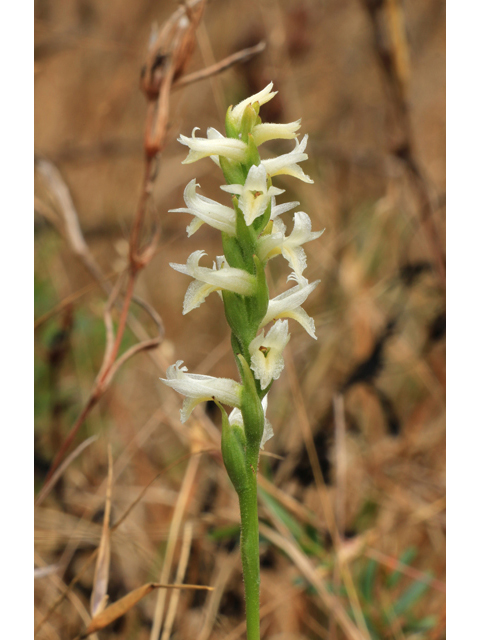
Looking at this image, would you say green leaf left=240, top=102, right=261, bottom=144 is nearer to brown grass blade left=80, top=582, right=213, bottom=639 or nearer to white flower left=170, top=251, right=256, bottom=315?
white flower left=170, top=251, right=256, bottom=315

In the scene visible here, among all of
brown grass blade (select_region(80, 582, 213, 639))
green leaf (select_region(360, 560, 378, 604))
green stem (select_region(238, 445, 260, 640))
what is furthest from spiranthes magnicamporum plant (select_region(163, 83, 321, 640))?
green leaf (select_region(360, 560, 378, 604))

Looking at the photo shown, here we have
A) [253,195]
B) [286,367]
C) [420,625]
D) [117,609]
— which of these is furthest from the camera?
[286,367]

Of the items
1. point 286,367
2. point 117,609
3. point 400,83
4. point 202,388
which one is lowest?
point 117,609

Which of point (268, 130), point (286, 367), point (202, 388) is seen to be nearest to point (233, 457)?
point (202, 388)

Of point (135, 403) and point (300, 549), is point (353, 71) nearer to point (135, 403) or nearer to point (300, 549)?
point (135, 403)

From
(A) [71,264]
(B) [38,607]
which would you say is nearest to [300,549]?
(B) [38,607]

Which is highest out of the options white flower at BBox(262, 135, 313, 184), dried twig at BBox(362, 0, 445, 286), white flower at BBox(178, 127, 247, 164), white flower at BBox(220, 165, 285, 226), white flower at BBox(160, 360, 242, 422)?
dried twig at BBox(362, 0, 445, 286)

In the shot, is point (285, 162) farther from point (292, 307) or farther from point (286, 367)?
point (286, 367)

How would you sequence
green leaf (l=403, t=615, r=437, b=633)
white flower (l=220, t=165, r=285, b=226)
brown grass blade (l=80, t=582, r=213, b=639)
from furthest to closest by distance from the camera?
green leaf (l=403, t=615, r=437, b=633)
brown grass blade (l=80, t=582, r=213, b=639)
white flower (l=220, t=165, r=285, b=226)
